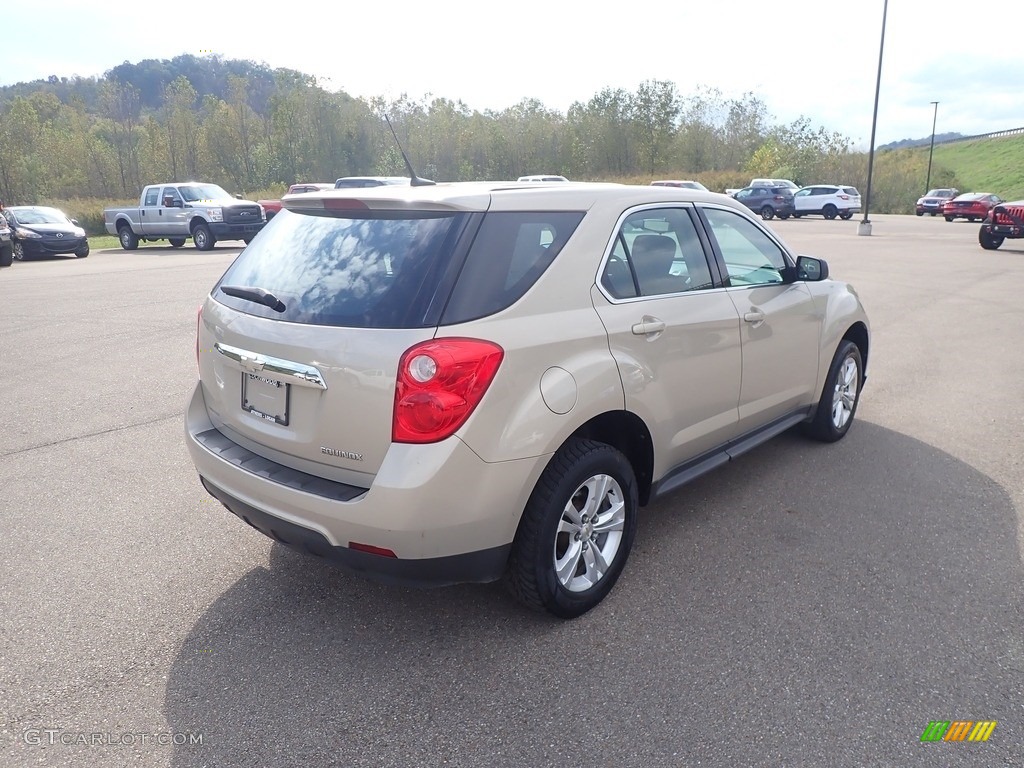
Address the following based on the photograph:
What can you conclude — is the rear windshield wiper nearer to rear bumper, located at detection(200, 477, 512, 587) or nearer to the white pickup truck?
rear bumper, located at detection(200, 477, 512, 587)

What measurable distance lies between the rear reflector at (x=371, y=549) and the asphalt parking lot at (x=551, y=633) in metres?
0.50

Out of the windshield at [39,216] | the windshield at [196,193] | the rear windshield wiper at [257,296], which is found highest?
the windshield at [196,193]

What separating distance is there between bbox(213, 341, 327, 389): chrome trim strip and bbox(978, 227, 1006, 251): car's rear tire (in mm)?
23354

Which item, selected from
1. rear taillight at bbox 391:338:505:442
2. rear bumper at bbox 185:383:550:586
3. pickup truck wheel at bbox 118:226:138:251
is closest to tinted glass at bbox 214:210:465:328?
rear taillight at bbox 391:338:505:442

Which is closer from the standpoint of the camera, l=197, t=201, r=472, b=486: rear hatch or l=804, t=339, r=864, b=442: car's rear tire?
l=197, t=201, r=472, b=486: rear hatch

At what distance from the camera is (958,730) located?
2.56 metres

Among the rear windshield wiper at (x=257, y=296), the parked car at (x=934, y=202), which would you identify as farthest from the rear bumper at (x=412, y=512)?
the parked car at (x=934, y=202)

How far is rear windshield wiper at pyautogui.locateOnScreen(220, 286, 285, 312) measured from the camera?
311cm

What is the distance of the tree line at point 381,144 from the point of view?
6062 cm

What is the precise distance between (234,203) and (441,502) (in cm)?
2315

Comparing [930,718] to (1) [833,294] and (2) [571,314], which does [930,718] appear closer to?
(2) [571,314]

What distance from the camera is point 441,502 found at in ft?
8.87

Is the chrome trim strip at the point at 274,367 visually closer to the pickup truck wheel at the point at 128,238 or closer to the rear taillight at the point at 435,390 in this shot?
the rear taillight at the point at 435,390

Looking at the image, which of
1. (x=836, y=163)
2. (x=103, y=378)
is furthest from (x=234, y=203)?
(x=836, y=163)
